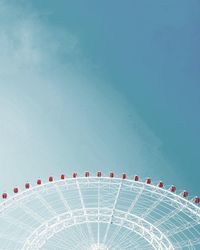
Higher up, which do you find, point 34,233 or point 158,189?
point 158,189

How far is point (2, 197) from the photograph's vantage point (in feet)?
146

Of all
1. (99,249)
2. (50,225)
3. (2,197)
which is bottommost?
(99,249)

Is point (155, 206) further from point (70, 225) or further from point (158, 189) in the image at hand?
point (70, 225)

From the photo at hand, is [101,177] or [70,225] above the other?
[101,177]

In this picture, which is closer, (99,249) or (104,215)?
(99,249)

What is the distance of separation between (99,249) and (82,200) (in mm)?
5745

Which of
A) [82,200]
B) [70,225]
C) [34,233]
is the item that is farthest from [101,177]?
[34,233]

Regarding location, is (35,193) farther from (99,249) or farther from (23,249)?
(99,249)

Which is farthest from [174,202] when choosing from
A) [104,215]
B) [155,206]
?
[104,215]

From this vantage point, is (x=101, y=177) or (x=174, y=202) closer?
(x=174, y=202)

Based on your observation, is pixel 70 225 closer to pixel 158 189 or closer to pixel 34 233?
pixel 34 233

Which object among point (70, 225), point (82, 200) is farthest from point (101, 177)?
point (70, 225)

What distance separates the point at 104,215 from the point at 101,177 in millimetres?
4193

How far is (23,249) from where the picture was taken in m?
42.9
